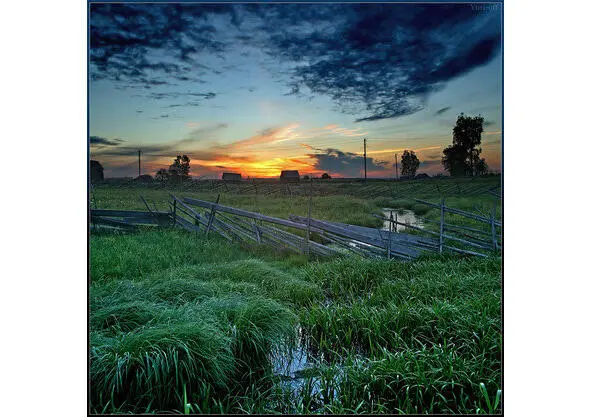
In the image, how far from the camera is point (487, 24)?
286cm

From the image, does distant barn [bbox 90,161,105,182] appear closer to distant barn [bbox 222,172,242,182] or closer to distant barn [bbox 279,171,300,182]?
distant barn [bbox 222,172,242,182]

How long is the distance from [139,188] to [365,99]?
6.27 feet

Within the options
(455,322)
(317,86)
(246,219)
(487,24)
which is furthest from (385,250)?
(487,24)

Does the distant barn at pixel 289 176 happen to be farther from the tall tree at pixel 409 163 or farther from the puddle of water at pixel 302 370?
the puddle of water at pixel 302 370

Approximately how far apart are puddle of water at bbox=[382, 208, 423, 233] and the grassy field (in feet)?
0.23

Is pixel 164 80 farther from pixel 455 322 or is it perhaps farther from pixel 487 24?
pixel 455 322

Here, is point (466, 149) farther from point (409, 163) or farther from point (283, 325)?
point (283, 325)

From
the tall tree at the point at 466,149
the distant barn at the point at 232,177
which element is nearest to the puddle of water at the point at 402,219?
the tall tree at the point at 466,149

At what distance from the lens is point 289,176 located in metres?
3.07

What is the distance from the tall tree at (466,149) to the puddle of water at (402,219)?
0.50 metres

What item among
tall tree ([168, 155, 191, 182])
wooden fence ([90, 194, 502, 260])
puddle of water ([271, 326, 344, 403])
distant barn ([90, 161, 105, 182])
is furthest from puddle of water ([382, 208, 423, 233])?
distant barn ([90, 161, 105, 182])

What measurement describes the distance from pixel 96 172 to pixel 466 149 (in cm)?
283

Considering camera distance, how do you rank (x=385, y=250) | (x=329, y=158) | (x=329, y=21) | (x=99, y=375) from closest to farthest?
(x=99, y=375) → (x=329, y=21) → (x=329, y=158) → (x=385, y=250)

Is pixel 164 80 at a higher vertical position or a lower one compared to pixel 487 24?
lower
